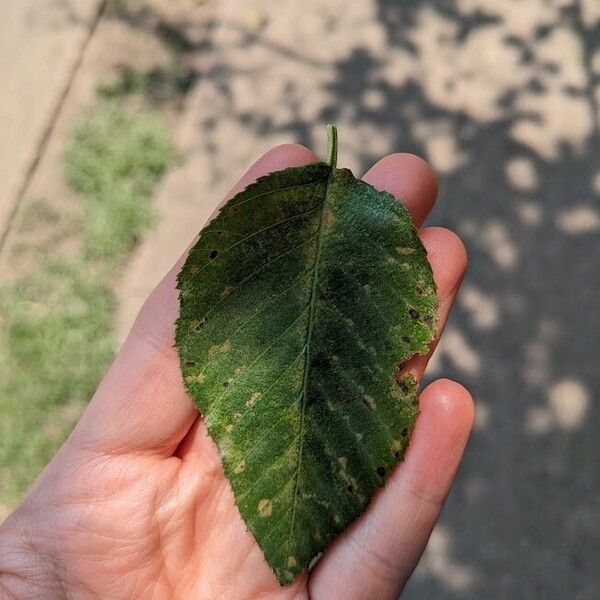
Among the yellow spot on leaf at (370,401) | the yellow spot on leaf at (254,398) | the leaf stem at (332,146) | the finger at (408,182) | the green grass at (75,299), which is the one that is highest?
the leaf stem at (332,146)

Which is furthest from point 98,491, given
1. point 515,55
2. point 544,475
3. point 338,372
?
point 515,55

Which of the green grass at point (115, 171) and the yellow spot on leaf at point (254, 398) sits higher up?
the yellow spot on leaf at point (254, 398)

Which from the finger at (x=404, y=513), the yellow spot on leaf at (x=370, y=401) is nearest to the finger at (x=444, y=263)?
the finger at (x=404, y=513)

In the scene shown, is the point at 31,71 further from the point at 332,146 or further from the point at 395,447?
the point at 395,447

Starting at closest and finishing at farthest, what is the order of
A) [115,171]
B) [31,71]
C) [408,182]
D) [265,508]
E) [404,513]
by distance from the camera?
[265,508] < [404,513] < [408,182] < [115,171] < [31,71]

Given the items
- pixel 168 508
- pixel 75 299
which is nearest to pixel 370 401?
pixel 168 508

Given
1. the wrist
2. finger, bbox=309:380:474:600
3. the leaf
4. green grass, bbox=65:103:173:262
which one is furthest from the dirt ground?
the leaf

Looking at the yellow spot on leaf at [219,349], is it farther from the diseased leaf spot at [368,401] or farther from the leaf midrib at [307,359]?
the diseased leaf spot at [368,401]
